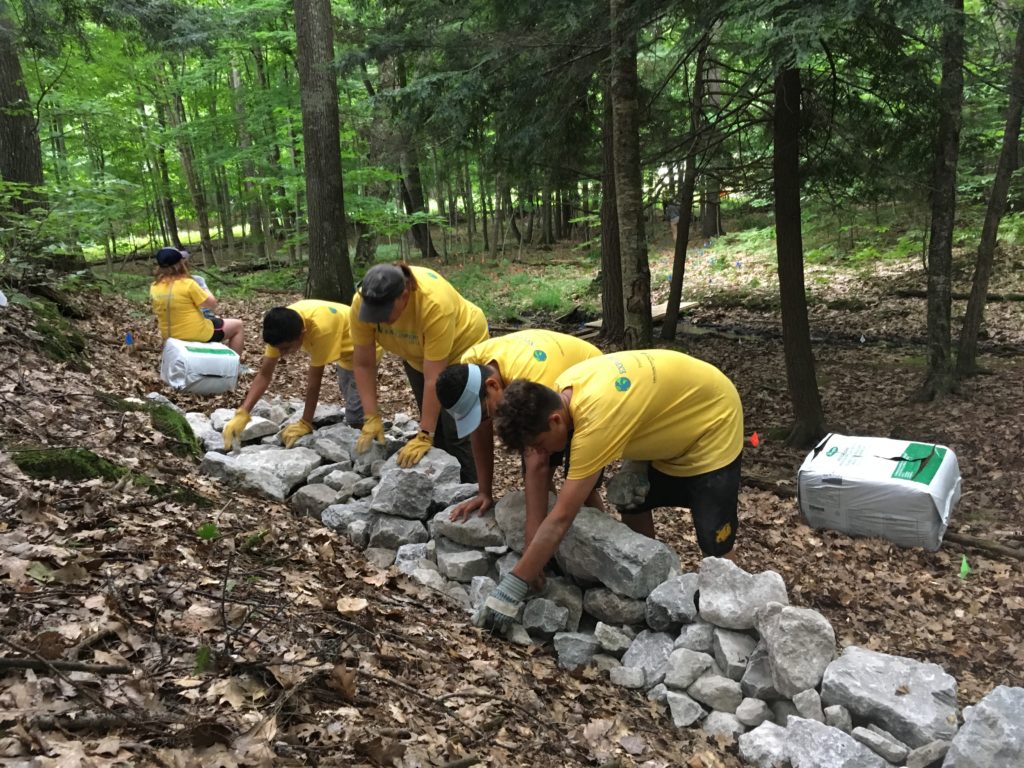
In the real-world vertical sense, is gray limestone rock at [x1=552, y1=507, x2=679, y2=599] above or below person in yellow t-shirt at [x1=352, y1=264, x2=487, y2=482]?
below

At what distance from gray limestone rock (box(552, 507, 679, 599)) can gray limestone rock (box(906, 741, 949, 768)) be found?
1.25 metres

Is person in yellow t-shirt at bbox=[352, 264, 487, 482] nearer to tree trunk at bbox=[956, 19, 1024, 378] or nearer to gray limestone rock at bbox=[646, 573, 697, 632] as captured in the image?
gray limestone rock at bbox=[646, 573, 697, 632]

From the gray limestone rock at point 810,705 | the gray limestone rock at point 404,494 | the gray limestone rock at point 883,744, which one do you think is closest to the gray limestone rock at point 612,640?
the gray limestone rock at point 810,705

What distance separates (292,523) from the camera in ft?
13.4

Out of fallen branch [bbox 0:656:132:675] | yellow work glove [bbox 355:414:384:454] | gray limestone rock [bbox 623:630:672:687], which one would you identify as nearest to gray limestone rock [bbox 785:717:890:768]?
gray limestone rock [bbox 623:630:672:687]

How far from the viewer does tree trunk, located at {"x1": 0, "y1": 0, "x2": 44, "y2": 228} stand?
28.1ft

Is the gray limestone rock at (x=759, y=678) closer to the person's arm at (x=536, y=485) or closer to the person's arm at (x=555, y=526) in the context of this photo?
the person's arm at (x=555, y=526)

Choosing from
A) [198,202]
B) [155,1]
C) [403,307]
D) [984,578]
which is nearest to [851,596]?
[984,578]

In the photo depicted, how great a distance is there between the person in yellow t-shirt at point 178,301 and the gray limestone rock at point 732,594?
5686mm

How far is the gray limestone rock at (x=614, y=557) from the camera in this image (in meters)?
3.39

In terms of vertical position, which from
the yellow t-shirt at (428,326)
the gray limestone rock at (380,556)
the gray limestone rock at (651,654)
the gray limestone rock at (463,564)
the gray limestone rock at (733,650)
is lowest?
the gray limestone rock at (651,654)

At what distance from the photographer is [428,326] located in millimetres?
4336

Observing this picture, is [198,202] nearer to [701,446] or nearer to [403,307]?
[403,307]

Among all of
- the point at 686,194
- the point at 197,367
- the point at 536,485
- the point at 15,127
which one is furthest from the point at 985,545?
the point at 15,127
